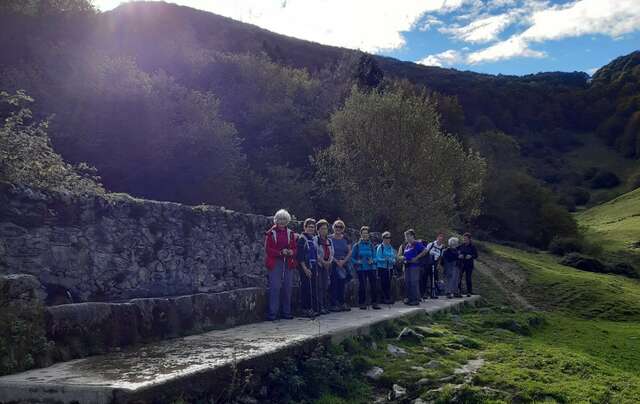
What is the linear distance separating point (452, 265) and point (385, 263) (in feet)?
19.1

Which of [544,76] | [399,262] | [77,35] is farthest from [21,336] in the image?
[544,76]

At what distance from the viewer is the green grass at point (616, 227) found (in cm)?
4422

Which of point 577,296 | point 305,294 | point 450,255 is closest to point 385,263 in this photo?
point 305,294

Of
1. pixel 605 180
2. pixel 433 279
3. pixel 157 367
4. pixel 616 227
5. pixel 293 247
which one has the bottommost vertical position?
pixel 616 227

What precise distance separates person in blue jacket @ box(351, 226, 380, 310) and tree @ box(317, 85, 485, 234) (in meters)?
12.1

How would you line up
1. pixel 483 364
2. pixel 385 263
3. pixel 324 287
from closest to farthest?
1. pixel 483 364
2. pixel 324 287
3. pixel 385 263

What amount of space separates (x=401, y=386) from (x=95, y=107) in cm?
1761

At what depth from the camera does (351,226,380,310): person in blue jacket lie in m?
13.4

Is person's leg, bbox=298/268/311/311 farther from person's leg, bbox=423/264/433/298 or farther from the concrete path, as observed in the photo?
person's leg, bbox=423/264/433/298

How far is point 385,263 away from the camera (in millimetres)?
14094

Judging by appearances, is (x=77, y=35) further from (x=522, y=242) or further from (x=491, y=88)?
(x=491, y=88)

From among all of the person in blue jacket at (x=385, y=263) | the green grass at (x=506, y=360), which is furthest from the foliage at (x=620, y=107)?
the person in blue jacket at (x=385, y=263)

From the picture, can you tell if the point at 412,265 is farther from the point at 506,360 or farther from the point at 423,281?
the point at 506,360

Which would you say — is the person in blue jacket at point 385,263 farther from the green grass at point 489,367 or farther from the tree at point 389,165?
the tree at point 389,165
